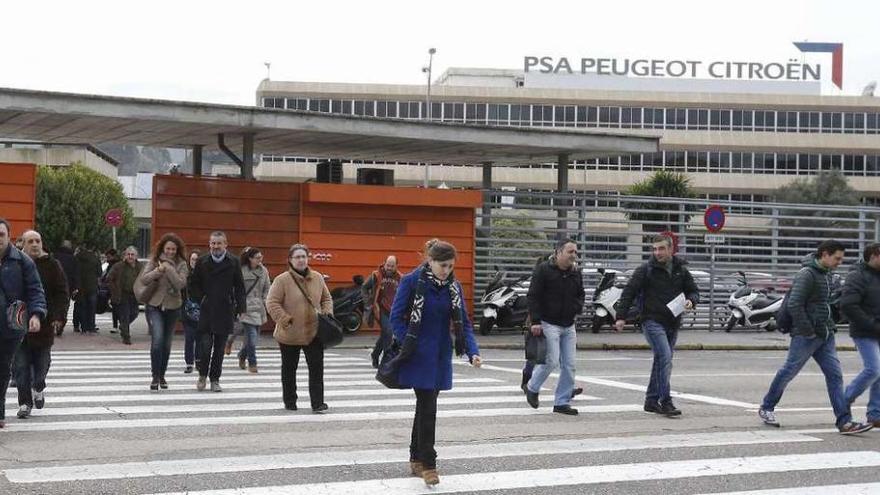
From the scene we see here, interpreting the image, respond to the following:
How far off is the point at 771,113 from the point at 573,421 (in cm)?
7491

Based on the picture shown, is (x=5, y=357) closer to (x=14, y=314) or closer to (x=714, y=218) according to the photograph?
(x=14, y=314)

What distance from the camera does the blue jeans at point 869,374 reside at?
1077 cm

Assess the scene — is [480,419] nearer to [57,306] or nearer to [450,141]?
[57,306]

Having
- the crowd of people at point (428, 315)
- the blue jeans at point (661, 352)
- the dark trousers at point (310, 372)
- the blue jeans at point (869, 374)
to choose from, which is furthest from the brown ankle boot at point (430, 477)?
the blue jeans at point (869, 374)

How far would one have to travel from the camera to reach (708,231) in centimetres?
2620

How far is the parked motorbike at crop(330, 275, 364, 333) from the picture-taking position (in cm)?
2191

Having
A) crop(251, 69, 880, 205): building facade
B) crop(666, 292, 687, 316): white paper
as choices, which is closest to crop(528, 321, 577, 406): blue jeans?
crop(666, 292, 687, 316): white paper

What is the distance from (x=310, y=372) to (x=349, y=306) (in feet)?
34.5

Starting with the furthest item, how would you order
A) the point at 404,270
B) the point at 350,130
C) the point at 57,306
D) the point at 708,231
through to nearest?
the point at 708,231 → the point at 404,270 → the point at 350,130 → the point at 57,306

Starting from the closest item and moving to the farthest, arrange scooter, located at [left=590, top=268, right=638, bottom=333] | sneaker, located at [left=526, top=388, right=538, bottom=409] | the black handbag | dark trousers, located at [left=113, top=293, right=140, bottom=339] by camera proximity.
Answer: the black handbag
sneaker, located at [left=526, top=388, right=538, bottom=409]
dark trousers, located at [left=113, top=293, right=140, bottom=339]
scooter, located at [left=590, top=268, right=638, bottom=333]

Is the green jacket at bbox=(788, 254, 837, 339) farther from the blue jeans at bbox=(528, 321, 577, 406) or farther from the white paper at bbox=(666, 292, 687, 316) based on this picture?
the blue jeans at bbox=(528, 321, 577, 406)

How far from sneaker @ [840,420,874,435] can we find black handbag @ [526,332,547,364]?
295 cm

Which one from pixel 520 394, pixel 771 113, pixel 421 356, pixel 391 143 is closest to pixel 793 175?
pixel 771 113

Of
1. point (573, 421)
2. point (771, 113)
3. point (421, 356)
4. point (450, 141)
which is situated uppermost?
point (771, 113)
